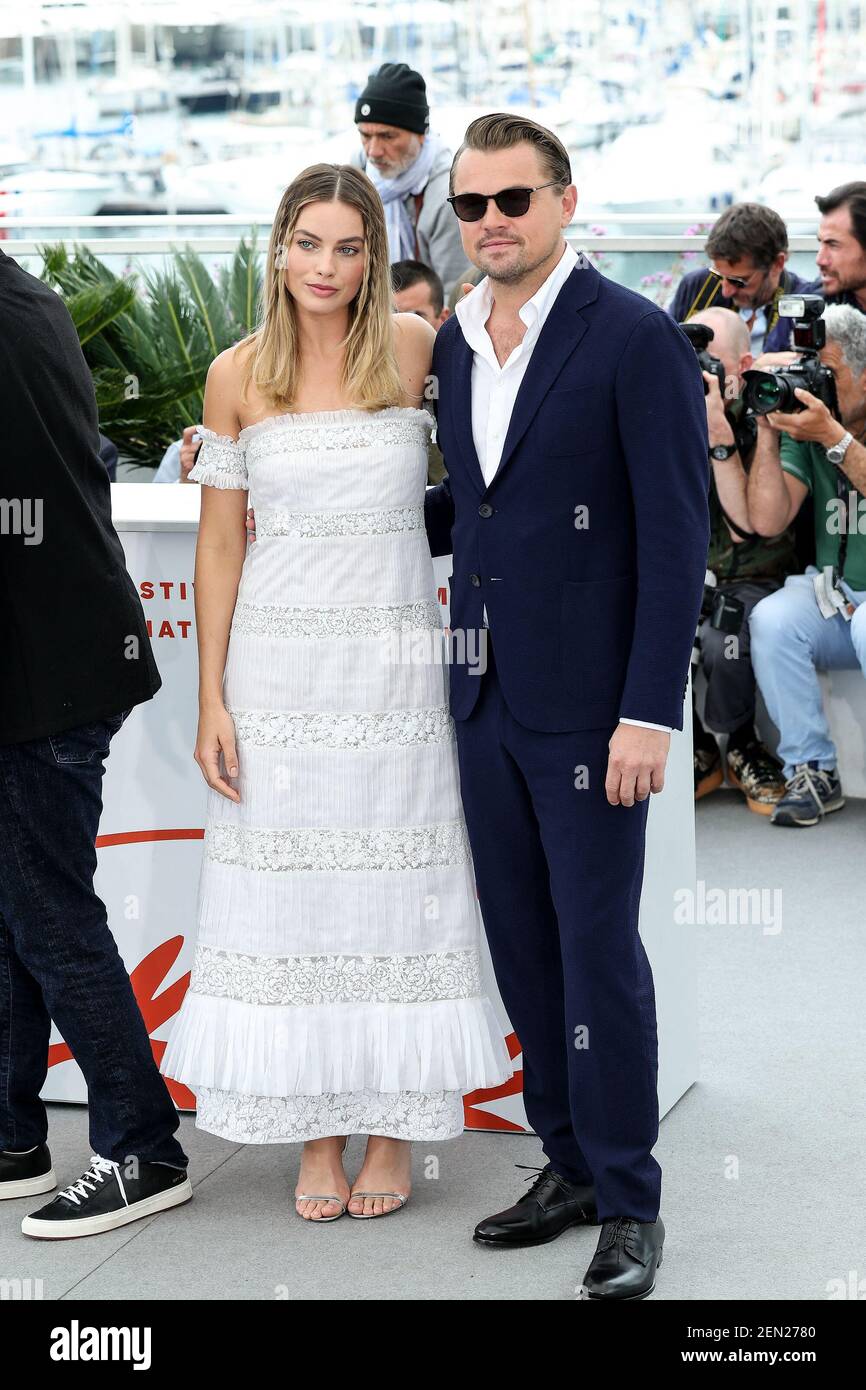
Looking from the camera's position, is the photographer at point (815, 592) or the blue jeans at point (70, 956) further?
the photographer at point (815, 592)

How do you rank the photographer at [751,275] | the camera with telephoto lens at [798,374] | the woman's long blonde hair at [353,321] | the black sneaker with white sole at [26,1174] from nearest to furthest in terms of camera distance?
the woman's long blonde hair at [353,321] < the black sneaker with white sole at [26,1174] < the camera with telephoto lens at [798,374] < the photographer at [751,275]

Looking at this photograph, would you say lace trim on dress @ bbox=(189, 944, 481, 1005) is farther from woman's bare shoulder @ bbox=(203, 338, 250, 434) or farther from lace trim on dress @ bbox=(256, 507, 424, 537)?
woman's bare shoulder @ bbox=(203, 338, 250, 434)

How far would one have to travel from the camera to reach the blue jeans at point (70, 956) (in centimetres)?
253

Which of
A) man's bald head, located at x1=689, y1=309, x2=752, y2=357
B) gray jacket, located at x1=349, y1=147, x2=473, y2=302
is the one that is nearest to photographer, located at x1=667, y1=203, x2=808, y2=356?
man's bald head, located at x1=689, y1=309, x2=752, y2=357

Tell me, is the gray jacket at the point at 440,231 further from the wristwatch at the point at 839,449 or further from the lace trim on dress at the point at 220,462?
the lace trim on dress at the point at 220,462

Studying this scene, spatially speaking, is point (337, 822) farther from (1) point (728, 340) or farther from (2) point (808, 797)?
(1) point (728, 340)

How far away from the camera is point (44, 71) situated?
9547mm

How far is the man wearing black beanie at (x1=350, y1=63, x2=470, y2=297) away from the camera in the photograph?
5.32 meters

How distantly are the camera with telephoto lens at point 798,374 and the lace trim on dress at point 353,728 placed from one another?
7.88 feet

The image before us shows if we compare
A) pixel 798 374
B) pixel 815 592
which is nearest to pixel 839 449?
pixel 798 374

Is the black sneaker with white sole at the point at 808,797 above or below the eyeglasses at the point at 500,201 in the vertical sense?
below

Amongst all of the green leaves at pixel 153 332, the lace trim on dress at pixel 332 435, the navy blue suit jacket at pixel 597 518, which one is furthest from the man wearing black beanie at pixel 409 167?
the navy blue suit jacket at pixel 597 518

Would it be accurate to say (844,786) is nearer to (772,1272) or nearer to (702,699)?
(702,699)

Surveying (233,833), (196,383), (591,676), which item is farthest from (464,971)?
(196,383)
